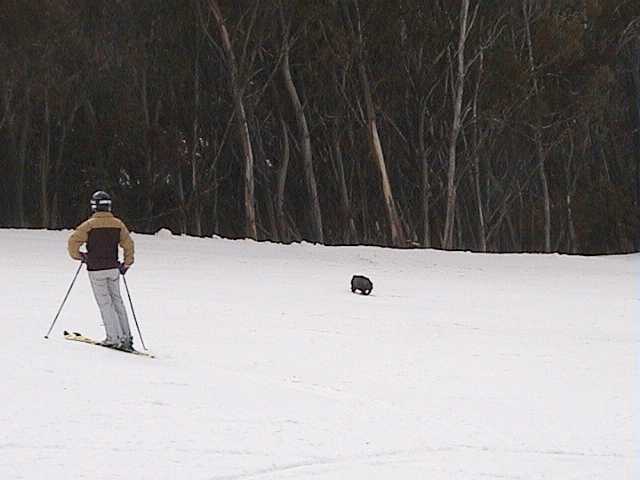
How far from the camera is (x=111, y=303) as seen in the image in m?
13.2

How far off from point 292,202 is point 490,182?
673 centimetres

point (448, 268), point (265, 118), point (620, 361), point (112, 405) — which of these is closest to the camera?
point (112, 405)

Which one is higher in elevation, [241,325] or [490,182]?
[490,182]

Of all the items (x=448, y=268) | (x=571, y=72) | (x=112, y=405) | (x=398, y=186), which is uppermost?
(x=571, y=72)

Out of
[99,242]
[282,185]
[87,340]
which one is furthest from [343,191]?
[99,242]

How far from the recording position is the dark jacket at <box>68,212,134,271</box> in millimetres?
13094

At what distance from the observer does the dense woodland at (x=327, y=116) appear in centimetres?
3600

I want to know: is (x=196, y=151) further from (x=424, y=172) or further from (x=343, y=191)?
(x=424, y=172)

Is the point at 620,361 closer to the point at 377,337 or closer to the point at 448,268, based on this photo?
the point at 377,337

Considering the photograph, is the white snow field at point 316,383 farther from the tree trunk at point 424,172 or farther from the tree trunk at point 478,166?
the tree trunk at point 424,172

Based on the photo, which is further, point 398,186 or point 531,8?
point 398,186

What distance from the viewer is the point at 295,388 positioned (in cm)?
1191

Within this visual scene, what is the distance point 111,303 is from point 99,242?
635mm

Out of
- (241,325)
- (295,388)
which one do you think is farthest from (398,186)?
(295,388)
